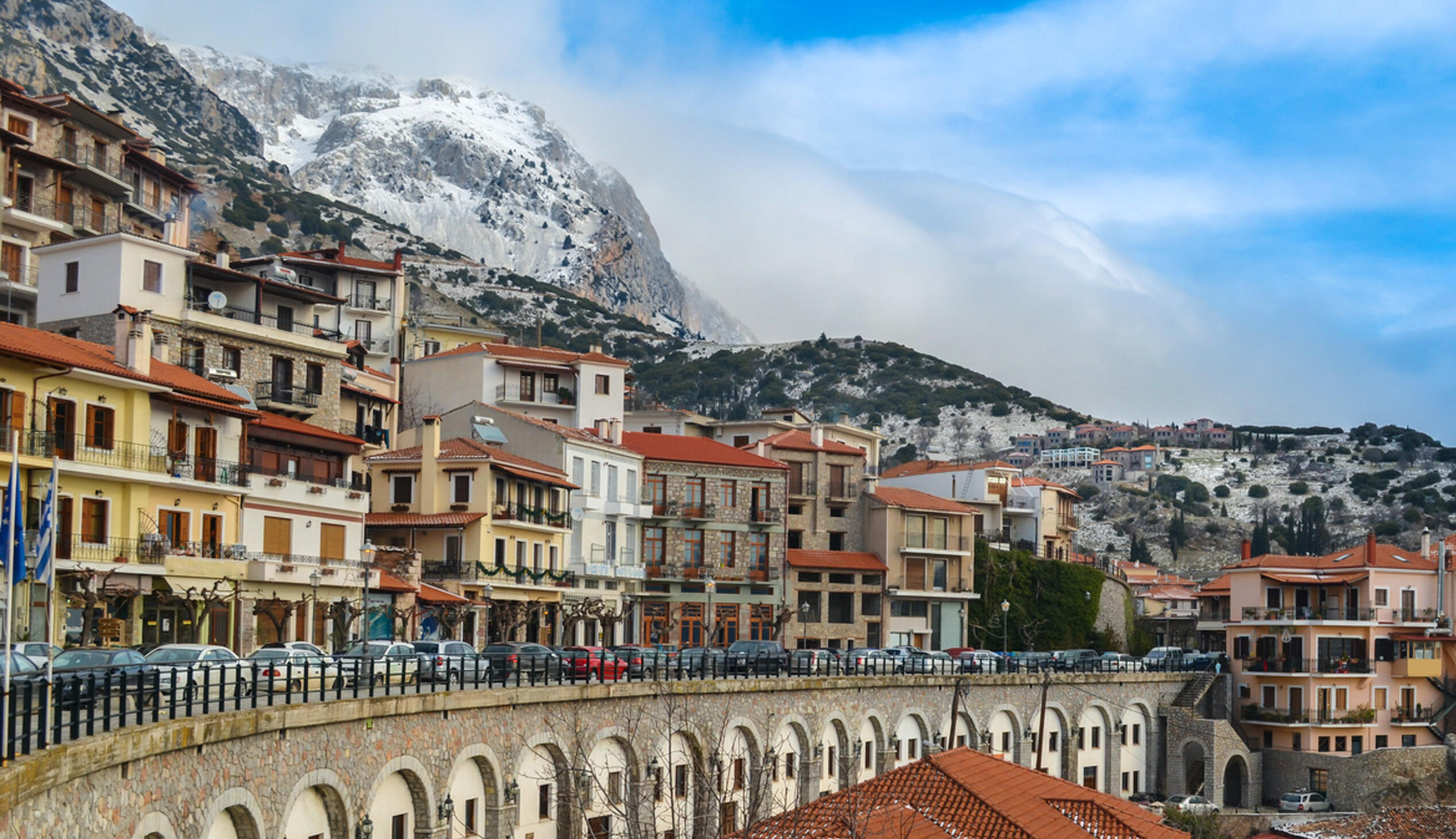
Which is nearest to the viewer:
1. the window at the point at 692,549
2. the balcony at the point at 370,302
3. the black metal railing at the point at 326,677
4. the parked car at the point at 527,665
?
the black metal railing at the point at 326,677

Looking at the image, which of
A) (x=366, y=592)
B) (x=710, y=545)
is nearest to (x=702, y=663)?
(x=366, y=592)

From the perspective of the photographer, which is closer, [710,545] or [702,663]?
[702,663]

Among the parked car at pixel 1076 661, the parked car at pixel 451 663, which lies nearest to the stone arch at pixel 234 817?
the parked car at pixel 451 663

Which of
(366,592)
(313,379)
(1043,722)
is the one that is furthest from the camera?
(1043,722)

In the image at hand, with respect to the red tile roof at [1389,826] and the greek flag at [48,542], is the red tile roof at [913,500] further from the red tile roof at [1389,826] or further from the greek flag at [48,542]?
the greek flag at [48,542]

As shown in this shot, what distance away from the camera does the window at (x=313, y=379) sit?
202 ft

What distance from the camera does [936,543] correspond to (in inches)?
3457

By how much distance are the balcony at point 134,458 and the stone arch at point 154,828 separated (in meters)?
17.2

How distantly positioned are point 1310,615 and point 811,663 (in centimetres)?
3823

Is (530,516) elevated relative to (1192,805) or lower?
elevated

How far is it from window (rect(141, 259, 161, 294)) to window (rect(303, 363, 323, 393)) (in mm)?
6469

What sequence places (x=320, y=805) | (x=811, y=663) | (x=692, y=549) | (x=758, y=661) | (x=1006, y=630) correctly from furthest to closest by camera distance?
(x=1006, y=630) < (x=692, y=549) < (x=811, y=663) < (x=758, y=661) < (x=320, y=805)

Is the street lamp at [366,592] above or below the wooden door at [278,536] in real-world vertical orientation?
below

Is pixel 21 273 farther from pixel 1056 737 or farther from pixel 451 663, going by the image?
pixel 1056 737
